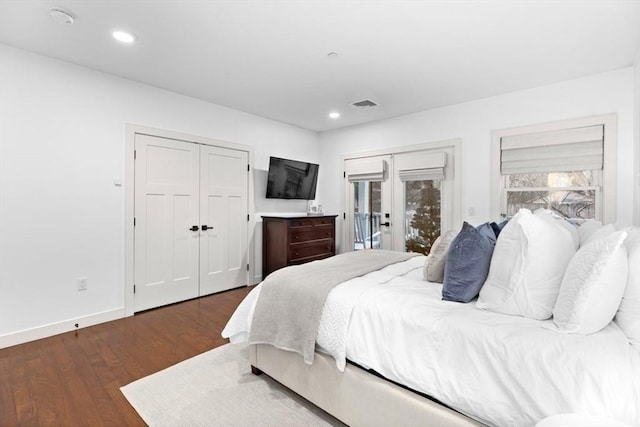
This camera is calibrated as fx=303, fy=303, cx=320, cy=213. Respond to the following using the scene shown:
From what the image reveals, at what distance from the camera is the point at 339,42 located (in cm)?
249

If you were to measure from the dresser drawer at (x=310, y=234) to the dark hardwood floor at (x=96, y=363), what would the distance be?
1394 mm

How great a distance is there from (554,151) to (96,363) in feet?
15.6

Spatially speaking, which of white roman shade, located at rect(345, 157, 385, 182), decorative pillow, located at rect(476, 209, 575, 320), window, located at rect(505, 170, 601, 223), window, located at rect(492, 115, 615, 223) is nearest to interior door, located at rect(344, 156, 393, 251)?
white roman shade, located at rect(345, 157, 385, 182)

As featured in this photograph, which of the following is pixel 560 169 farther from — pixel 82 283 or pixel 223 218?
pixel 82 283

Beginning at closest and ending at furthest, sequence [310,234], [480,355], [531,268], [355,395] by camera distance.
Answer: [480,355] < [531,268] < [355,395] < [310,234]

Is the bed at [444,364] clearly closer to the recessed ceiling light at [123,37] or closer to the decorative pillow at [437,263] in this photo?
the decorative pillow at [437,263]

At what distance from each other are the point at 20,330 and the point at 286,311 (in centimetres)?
257

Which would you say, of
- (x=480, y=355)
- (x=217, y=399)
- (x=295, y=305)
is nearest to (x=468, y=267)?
(x=480, y=355)

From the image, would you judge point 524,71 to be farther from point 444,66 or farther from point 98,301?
point 98,301

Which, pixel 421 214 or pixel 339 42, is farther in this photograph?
pixel 421 214

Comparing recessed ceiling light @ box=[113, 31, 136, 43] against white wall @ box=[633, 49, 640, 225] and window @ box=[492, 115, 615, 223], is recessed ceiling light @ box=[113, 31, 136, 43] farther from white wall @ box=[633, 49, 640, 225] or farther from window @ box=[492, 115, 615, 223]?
white wall @ box=[633, 49, 640, 225]

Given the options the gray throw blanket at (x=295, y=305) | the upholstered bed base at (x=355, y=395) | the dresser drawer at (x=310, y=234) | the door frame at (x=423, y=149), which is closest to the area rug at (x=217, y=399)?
the upholstered bed base at (x=355, y=395)

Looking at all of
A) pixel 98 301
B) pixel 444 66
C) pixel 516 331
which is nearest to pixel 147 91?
pixel 98 301

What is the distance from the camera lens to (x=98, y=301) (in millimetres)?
3117
